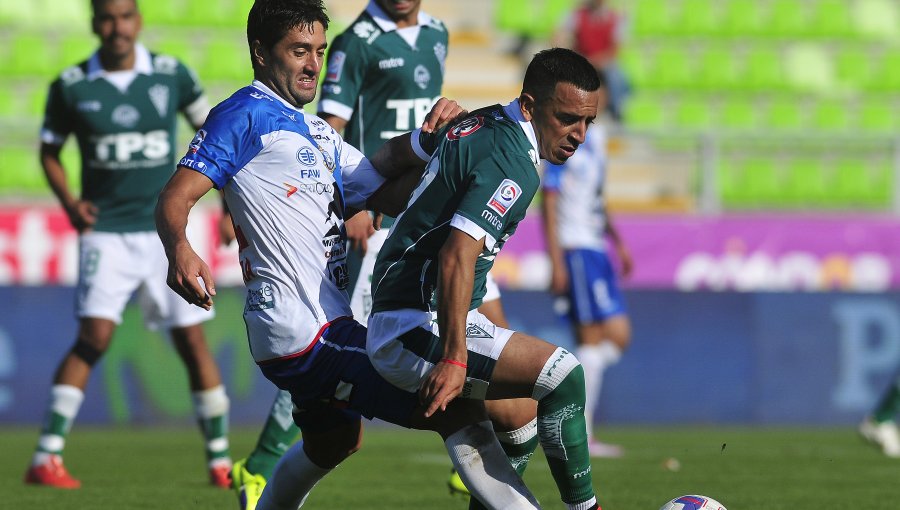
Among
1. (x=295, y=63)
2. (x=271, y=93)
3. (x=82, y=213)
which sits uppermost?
(x=295, y=63)

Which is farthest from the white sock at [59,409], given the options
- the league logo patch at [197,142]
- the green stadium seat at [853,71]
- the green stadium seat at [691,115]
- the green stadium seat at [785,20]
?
the green stadium seat at [853,71]

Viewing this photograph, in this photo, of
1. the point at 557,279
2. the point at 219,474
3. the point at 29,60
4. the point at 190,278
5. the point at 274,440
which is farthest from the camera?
the point at 29,60

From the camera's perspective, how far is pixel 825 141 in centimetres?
1353

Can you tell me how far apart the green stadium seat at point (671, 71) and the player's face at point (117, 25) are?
10870mm

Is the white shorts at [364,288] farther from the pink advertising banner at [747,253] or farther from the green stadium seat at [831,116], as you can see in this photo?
the green stadium seat at [831,116]

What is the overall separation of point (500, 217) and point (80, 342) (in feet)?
13.1

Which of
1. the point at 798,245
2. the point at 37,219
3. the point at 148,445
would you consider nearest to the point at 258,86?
the point at 148,445

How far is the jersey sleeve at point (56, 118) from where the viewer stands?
7.84 m

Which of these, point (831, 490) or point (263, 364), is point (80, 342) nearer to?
point (263, 364)

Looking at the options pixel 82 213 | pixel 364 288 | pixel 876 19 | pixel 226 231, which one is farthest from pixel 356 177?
pixel 876 19

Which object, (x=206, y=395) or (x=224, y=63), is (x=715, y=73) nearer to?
(x=224, y=63)

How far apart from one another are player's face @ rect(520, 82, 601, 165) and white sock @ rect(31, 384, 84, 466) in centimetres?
384

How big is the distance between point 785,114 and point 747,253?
6015 mm

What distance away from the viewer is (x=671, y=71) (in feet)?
58.3
